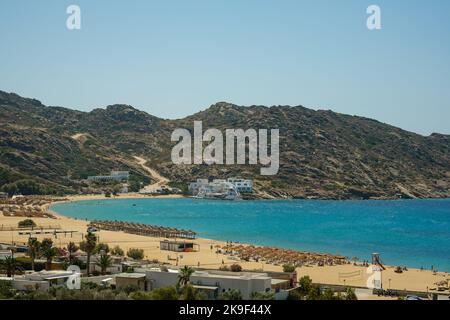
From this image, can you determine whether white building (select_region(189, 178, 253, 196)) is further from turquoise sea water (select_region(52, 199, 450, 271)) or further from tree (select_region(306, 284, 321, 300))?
tree (select_region(306, 284, 321, 300))

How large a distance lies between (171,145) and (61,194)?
221 ft

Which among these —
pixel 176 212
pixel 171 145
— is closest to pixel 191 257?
pixel 176 212

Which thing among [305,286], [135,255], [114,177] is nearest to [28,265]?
[135,255]

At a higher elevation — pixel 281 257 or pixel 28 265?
pixel 28 265

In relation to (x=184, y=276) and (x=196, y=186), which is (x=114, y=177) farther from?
(x=184, y=276)

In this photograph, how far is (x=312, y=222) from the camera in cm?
9250

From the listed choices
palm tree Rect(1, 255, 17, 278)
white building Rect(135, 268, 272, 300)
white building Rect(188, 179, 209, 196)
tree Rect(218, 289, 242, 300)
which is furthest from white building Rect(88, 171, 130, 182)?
tree Rect(218, 289, 242, 300)

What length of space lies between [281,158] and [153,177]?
3475 centimetres

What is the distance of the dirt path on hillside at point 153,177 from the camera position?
147m

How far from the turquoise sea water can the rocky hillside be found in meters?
13.4

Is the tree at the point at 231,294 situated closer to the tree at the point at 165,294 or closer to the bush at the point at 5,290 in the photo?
the tree at the point at 165,294

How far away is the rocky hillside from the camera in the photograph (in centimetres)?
13838

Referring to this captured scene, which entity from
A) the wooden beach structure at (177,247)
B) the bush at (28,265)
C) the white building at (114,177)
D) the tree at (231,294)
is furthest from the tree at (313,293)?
the white building at (114,177)
